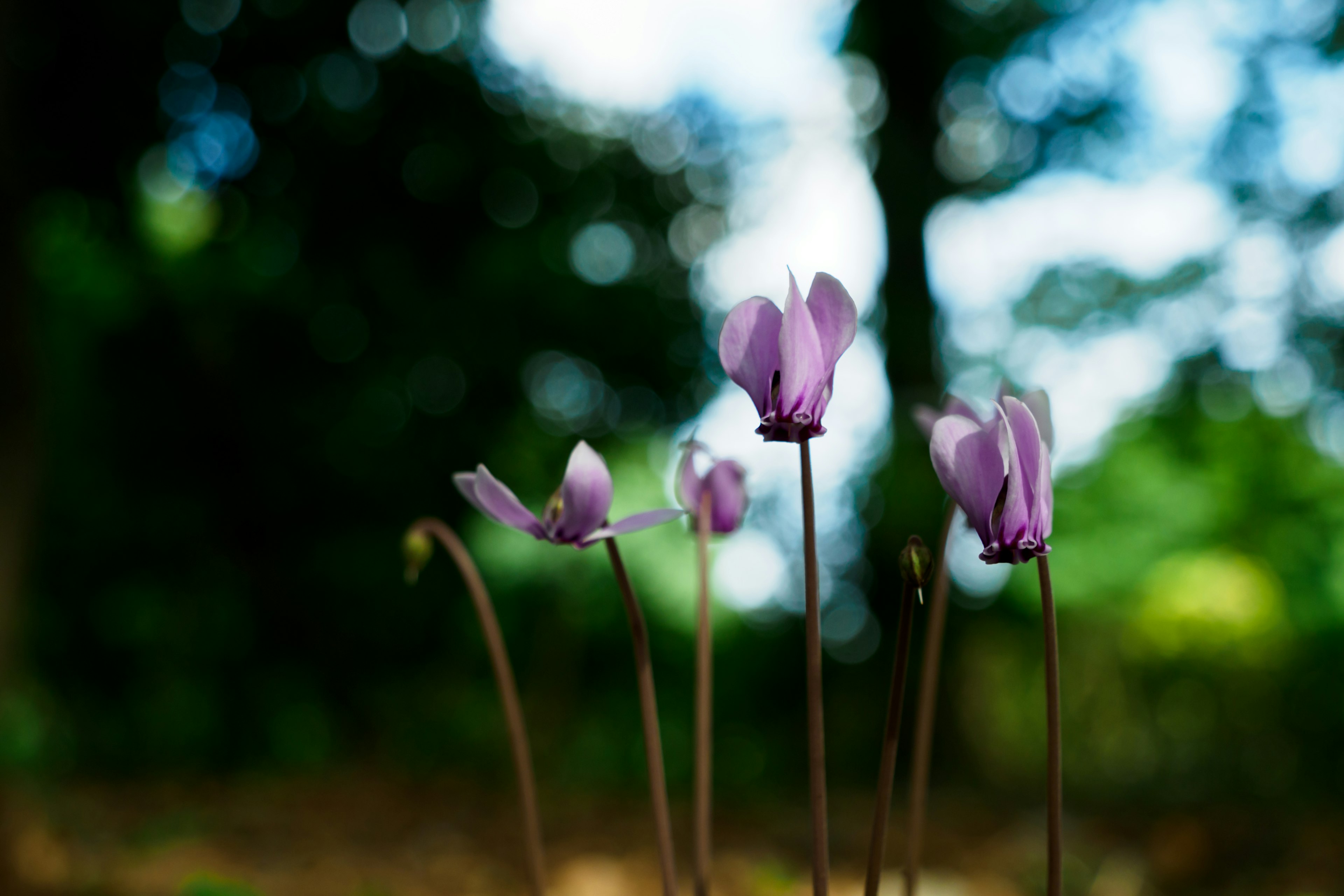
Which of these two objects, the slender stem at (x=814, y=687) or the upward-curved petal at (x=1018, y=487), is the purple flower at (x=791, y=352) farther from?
the upward-curved petal at (x=1018, y=487)

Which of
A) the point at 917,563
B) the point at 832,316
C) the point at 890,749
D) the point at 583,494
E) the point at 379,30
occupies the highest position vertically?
the point at 379,30

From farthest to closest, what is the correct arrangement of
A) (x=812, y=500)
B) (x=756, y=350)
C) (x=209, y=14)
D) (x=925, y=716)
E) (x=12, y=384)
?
1. (x=209, y=14)
2. (x=12, y=384)
3. (x=925, y=716)
4. (x=756, y=350)
5. (x=812, y=500)

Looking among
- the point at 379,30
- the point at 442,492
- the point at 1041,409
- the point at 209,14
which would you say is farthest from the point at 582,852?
the point at 209,14

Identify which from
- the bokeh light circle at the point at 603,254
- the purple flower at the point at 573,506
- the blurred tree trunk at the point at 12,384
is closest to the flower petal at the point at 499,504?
the purple flower at the point at 573,506

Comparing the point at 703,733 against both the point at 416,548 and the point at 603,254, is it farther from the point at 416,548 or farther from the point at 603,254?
the point at 603,254

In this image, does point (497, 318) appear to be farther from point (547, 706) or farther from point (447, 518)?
point (547, 706)

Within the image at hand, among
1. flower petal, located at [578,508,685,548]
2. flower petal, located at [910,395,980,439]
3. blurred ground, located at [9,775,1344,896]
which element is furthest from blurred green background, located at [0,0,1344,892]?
flower petal, located at [578,508,685,548]
